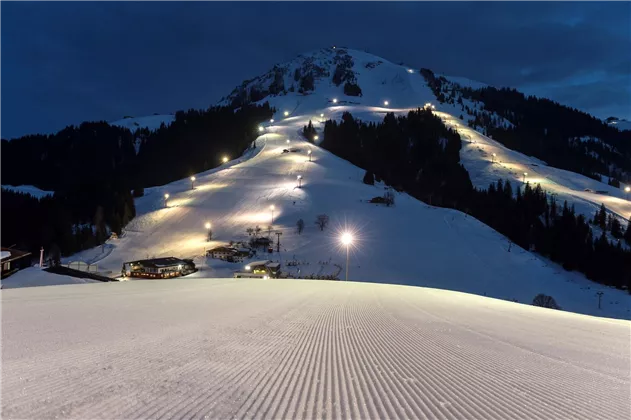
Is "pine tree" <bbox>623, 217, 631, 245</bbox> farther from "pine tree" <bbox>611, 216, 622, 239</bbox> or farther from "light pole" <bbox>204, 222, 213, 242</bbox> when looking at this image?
"light pole" <bbox>204, 222, 213, 242</bbox>

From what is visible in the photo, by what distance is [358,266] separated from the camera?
52.8 m

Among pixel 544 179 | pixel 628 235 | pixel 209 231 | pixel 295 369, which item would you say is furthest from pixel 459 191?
pixel 295 369

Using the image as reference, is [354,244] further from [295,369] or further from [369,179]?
[295,369]

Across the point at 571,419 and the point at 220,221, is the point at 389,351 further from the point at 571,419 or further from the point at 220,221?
the point at 220,221

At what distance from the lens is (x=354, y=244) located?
60.4m

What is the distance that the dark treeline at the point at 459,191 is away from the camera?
8200cm

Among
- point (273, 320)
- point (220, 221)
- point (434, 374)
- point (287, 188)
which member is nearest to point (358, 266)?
point (220, 221)

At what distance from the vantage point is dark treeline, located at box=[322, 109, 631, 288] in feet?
269

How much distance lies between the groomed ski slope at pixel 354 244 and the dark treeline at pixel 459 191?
9.16m

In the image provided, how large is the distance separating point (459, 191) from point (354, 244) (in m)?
74.4

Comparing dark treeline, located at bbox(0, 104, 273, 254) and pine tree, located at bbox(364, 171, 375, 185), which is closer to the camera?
pine tree, located at bbox(364, 171, 375, 185)

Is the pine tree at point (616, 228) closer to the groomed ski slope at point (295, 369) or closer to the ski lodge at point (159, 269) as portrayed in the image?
the ski lodge at point (159, 269)

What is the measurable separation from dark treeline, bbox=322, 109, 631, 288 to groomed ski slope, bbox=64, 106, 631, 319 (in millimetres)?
9163

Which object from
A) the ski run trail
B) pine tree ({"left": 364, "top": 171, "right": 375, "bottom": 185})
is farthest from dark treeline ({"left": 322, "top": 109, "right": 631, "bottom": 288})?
the ski run trail
